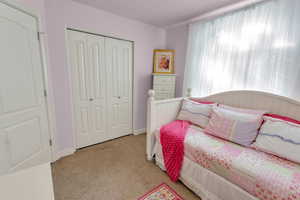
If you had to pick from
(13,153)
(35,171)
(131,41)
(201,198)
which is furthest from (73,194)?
(131,41)

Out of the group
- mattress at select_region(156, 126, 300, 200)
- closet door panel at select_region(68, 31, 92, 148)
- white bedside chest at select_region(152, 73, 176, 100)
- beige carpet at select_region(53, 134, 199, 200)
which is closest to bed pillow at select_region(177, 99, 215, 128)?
mattress at select_region(156, 126, 300, 200)

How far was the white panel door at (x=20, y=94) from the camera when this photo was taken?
52.9 inches

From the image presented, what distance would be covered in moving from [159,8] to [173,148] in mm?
2122

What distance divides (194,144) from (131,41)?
2202mm

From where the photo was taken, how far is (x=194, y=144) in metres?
1.56

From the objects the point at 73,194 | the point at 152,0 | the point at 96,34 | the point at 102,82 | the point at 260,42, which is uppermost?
the point at 152,0

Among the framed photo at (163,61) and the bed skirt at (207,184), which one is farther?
the framed photo at (163,61)

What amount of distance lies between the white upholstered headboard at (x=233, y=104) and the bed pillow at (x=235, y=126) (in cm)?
20

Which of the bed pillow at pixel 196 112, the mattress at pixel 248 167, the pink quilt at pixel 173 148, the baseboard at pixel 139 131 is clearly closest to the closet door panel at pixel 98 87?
the baseboard at pixel 139 131

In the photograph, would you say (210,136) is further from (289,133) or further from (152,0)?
(152,0)

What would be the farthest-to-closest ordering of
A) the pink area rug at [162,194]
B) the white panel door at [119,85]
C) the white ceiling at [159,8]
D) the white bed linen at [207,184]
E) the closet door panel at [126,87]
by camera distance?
the closet door panel at [126,87], the white panel door at [119,85], the white ceiling at [159,8], the pink area rug at [162,194], the white bed linen at [207,184]

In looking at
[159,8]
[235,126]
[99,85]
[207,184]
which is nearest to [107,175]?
[207,184]

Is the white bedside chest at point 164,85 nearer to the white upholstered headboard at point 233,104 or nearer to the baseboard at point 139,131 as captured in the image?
the white upholstered headboard at point 233,104

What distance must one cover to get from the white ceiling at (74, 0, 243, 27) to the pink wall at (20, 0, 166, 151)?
0.47ft
